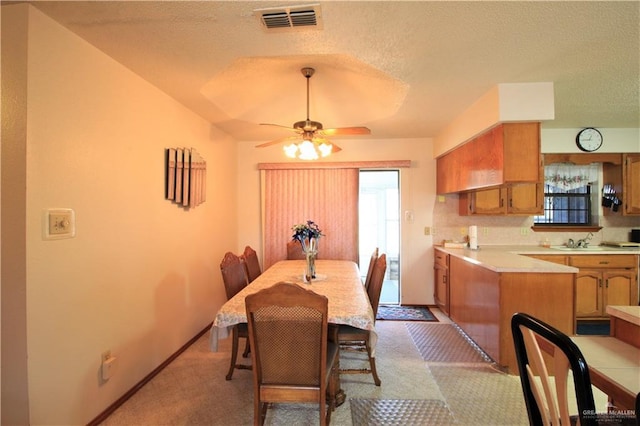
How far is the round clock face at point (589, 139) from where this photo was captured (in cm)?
363

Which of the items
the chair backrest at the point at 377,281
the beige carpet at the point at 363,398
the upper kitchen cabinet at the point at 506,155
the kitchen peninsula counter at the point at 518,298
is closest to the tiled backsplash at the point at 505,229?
the upper kitchen cabinet at the point at 506,155

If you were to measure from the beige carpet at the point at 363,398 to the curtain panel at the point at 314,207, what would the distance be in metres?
1.66

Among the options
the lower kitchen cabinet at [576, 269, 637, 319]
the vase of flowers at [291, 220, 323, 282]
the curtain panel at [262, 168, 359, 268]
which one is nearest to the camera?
the vase of flowers at [291, 220, 323, 282]

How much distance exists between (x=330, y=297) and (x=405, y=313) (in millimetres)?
2129

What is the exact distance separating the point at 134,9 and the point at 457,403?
3128 mm

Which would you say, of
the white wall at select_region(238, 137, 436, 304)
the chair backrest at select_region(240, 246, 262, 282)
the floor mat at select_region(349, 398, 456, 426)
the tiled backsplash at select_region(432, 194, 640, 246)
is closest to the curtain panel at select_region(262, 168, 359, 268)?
the white wall at select_region(238, 137, 436, 304)

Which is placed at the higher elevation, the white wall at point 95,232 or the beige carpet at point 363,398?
the white wall at point 95,232

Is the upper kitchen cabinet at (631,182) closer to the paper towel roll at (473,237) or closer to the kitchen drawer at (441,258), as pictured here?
the paper towel roll at (473,237)

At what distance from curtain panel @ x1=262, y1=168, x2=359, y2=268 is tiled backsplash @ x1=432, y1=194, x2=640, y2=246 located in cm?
123

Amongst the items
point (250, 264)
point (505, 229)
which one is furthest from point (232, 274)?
point (505, 229)

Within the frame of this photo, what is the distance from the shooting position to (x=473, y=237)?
3590 millimetres

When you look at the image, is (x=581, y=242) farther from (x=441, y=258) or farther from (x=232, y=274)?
(x=232, y=274)

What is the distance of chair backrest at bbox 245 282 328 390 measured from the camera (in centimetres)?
144

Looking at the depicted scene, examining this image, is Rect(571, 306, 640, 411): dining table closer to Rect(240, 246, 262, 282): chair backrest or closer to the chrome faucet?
Rect(240, 246, 262, 282): chair backrest
